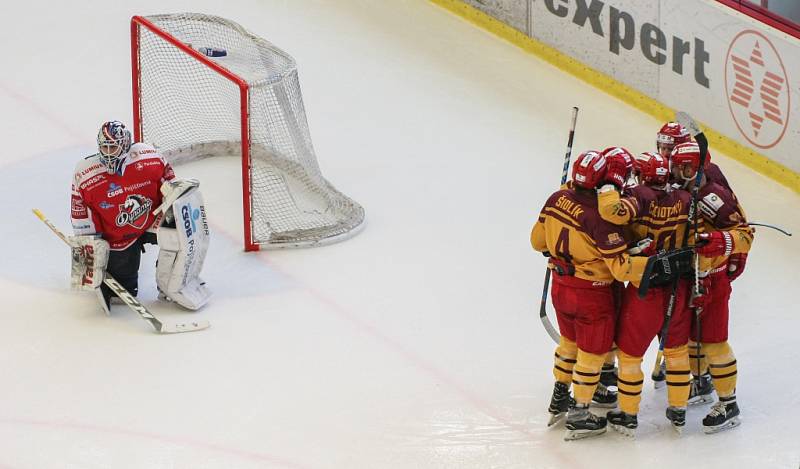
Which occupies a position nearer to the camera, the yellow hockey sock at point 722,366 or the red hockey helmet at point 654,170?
the red hockey helmet at point 654,170

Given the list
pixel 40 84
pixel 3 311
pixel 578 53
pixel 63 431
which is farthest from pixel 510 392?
pixel 40 84

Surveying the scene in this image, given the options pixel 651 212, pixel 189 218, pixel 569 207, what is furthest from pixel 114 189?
pixel 651 212

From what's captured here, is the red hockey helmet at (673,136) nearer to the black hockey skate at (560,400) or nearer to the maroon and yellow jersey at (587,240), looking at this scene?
the maroon and yellow jersey at (587,240)

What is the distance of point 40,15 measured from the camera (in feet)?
33.0

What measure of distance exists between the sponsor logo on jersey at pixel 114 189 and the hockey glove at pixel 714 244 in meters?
2.65

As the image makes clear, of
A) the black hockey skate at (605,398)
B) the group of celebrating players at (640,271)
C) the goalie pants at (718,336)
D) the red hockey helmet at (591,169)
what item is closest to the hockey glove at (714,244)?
the group of celebrating players at (640,271)

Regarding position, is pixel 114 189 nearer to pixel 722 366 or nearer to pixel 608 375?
pixel 608 375

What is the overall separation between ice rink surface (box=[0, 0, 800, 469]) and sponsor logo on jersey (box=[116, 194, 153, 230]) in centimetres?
45

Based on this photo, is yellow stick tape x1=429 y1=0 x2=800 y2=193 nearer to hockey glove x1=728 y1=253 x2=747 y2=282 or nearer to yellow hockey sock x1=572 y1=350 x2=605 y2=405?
hockey glove x1=728 y1=253 x2=747 y2=282

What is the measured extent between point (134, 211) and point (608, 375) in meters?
2.30

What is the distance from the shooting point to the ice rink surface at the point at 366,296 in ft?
19.2

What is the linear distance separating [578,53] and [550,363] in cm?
329

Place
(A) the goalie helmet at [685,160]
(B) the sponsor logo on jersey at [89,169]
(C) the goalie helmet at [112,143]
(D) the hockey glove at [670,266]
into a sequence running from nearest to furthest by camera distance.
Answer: (D) the hockey glove at [670,266]
(A) the goalie helmet at [685,160]
(C) the goalie helmet at [112,143]
(B) the sponsor logo on jersey at [89,169]

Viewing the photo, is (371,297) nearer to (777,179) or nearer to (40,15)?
(777,179)
